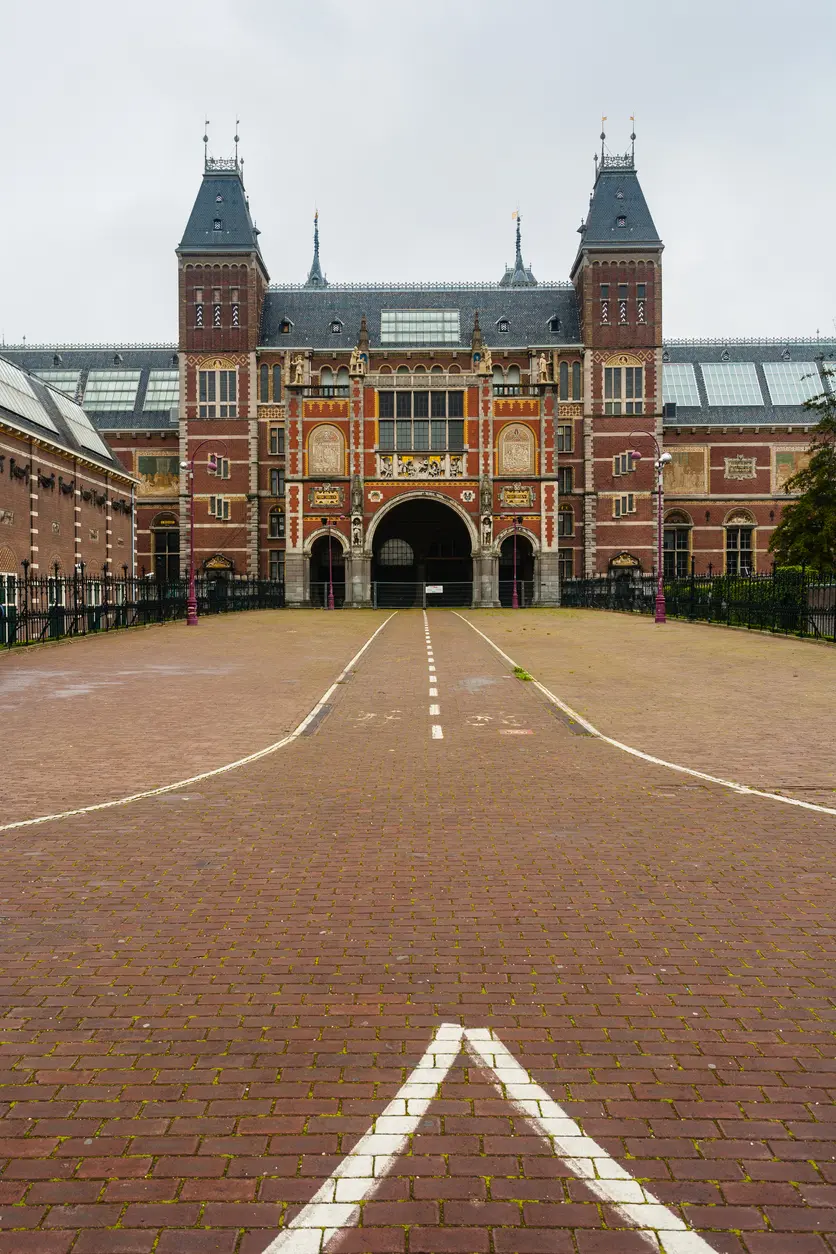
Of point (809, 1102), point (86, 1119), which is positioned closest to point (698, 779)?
point (809, 1102)

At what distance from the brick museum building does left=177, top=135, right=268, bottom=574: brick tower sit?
135mm

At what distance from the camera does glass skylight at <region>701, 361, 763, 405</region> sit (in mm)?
66562

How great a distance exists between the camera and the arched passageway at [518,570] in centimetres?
5691

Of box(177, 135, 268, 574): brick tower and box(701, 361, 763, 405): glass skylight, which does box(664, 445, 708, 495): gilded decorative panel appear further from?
box(177, 135, 268, 574): brick tower

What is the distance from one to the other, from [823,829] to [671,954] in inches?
113

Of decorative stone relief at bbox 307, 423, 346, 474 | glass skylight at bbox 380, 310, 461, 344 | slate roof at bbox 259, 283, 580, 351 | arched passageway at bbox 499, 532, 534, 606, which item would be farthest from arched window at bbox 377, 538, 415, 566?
glass skylight at bbox 380, 310, 461, 344

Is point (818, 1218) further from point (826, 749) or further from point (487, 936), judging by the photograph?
point (826, 749)

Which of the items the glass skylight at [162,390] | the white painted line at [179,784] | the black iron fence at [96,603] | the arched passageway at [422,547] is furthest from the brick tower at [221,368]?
the white painted line at [179,784]

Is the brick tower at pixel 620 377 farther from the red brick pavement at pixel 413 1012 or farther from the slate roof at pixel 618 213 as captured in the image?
the red brick pavement at pixel 413 1012

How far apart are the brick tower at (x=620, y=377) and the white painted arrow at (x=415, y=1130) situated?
5829 cm

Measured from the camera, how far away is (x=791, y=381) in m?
67.6

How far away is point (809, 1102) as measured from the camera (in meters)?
3.40

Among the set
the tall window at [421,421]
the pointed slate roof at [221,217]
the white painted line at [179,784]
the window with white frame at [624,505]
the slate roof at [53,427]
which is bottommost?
the white painted line at [179,784]

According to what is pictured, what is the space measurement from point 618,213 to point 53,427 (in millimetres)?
39730
